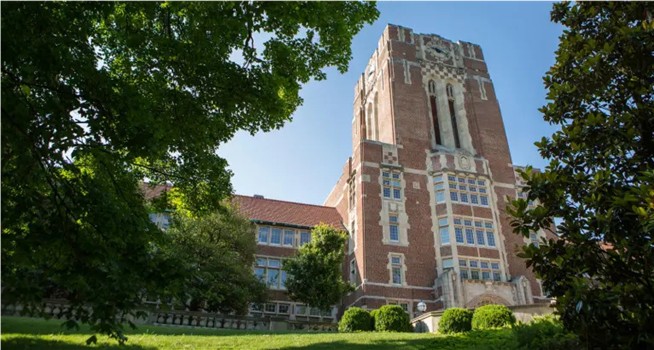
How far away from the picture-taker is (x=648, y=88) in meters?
7.29

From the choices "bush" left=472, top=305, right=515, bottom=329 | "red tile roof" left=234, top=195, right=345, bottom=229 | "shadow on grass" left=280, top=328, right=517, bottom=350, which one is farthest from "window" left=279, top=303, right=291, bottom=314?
"shadow on grass" left=280, top=328, right=517, bottom=350

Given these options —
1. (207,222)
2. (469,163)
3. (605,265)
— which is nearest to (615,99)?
(605,265)

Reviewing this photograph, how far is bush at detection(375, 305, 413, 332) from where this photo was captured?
2011cm

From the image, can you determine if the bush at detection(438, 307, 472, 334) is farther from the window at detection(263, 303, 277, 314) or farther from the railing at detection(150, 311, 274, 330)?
the window at detection(263, 303, 277, 314)

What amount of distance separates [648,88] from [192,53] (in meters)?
8.65

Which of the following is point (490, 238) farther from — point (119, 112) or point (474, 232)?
point (119, 112)

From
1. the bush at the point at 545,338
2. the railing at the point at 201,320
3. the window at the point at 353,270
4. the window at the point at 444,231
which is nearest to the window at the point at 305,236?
the window at the point at 353,270

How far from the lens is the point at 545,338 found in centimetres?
888

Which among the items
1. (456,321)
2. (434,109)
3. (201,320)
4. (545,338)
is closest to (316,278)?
(201,320)

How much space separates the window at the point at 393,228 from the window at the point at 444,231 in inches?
128

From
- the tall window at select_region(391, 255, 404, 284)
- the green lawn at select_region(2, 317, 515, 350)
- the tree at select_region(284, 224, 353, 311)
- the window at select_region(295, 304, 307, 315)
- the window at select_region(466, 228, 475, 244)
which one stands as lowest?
the green lawn at select_region(2, 317, 515, 350)

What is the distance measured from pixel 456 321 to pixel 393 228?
15000 millimetres

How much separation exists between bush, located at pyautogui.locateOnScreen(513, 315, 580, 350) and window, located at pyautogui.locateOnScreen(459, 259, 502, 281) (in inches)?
831

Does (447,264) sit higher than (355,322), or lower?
higher
